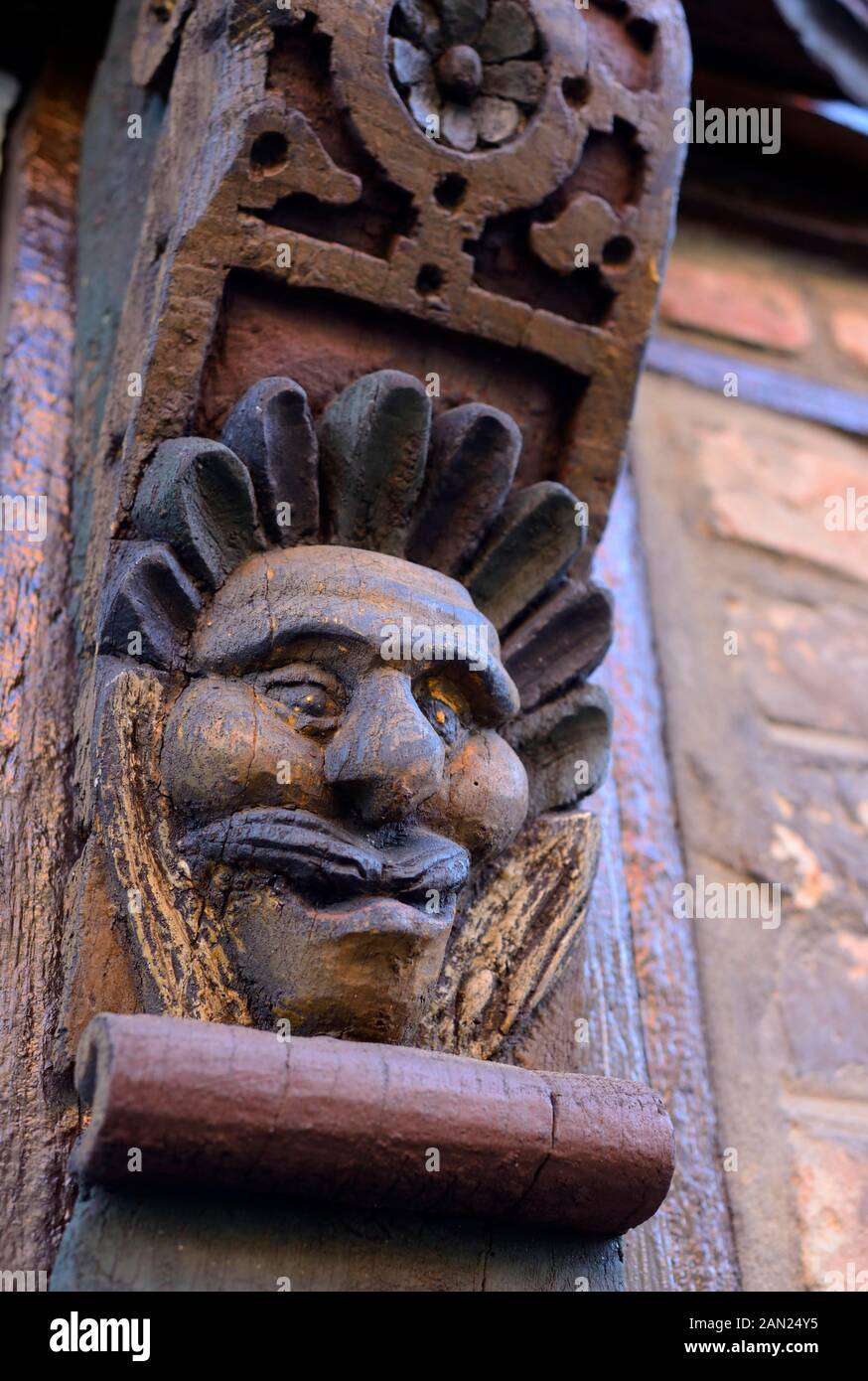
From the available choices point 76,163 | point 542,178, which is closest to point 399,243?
point 542,178

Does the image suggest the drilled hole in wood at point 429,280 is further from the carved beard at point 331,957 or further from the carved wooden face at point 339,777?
the carved beard at point 331,957

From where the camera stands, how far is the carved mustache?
3.13 ft

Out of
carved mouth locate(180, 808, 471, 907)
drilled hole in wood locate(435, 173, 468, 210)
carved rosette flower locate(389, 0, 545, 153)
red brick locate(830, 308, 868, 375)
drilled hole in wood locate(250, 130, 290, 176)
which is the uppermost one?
red brick locate(830, 308, 868, 375)

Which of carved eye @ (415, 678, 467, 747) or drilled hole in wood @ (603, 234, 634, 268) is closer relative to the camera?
carved eye @ (415, 678, 467, 747)

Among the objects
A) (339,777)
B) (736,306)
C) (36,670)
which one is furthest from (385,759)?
(736,306)

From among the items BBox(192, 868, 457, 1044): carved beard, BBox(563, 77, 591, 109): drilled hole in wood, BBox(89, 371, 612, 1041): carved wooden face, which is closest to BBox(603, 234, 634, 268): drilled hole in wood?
BBox(563, 77, 591, 109): drilled hole in wood

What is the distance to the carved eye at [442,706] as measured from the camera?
1064mm

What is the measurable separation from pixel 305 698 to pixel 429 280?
43 centimetres

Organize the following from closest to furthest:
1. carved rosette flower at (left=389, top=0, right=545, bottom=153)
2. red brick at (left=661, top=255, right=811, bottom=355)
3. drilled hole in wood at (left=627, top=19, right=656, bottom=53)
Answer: carved rosette flower at (left=389, top=0, right=545, bottom=153) → drilled hole in wood at (left=627, top=19, right=656, bottom=53) → red brick at (left=661, top=255, right=811, bottom=355)

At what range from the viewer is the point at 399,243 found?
3.93ft

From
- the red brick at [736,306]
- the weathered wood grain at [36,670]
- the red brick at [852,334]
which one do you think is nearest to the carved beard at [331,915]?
the weathered wood grain at [36,670]

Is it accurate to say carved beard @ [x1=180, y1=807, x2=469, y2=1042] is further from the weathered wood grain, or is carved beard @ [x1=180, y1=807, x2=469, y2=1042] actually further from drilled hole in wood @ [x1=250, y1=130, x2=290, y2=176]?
drilled hole in wood @ [x1=250, y1=130, x2=290, y2=176]

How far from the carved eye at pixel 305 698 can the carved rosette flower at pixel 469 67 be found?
0.52 meters
